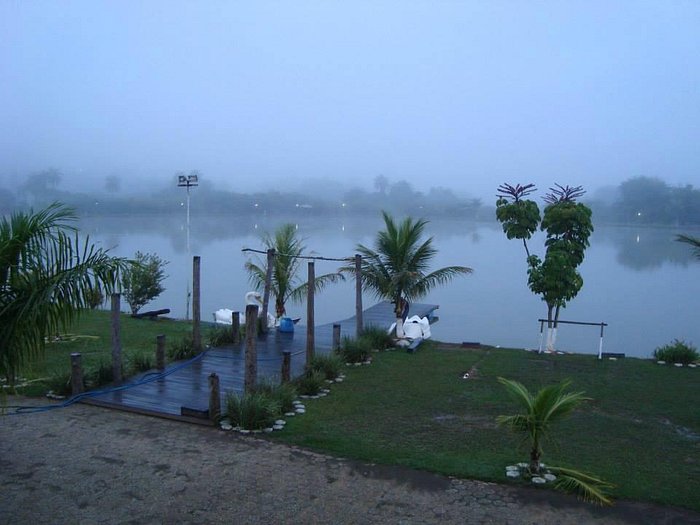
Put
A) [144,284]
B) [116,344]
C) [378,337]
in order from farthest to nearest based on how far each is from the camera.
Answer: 1. [144,284]
2. [378,337]
3. [116,344]

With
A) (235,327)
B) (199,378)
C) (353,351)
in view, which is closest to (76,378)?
(199,378)

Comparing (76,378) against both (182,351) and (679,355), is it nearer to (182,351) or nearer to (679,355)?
(182,351)

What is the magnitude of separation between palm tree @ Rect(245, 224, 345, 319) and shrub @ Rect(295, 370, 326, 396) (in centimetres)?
514

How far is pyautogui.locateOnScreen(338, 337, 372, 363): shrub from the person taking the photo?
11609 millimetres

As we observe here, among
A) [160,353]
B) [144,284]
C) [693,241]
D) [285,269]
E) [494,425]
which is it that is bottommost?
[494,425]

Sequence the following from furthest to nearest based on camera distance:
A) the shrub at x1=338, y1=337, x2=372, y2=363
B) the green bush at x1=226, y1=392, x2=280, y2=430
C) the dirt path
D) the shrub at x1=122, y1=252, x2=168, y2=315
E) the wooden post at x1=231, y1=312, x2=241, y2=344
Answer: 1. the shrub at x1=122, y1=252, x2=168, y2=315
2. the wooden post at x1=231, y1=312, x2=241, y2=344
3. the shrub at x1=338, y1=337, x2=372, y2=363
4. the green bush at x1=226, y1=392, x2=280, y2=430
5. the dirt path

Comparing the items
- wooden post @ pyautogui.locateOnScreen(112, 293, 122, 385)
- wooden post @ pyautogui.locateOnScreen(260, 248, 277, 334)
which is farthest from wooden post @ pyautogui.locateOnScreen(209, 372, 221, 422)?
wooden post @ pyautogui.locateOnScreen(260, 248, 277, 334)

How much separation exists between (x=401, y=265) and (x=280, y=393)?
6.31m

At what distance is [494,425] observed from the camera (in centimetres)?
773

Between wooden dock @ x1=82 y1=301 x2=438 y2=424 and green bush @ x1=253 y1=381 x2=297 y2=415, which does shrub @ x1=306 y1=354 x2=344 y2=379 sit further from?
green bush @ x1=253 y1=381 x2=297 y2=415

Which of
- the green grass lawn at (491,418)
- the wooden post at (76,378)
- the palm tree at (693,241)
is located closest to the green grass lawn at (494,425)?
the green grass lawn at (491,418)

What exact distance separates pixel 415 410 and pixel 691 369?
645 cm

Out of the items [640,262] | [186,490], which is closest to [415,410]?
[186,490]

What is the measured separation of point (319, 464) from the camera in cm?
630
